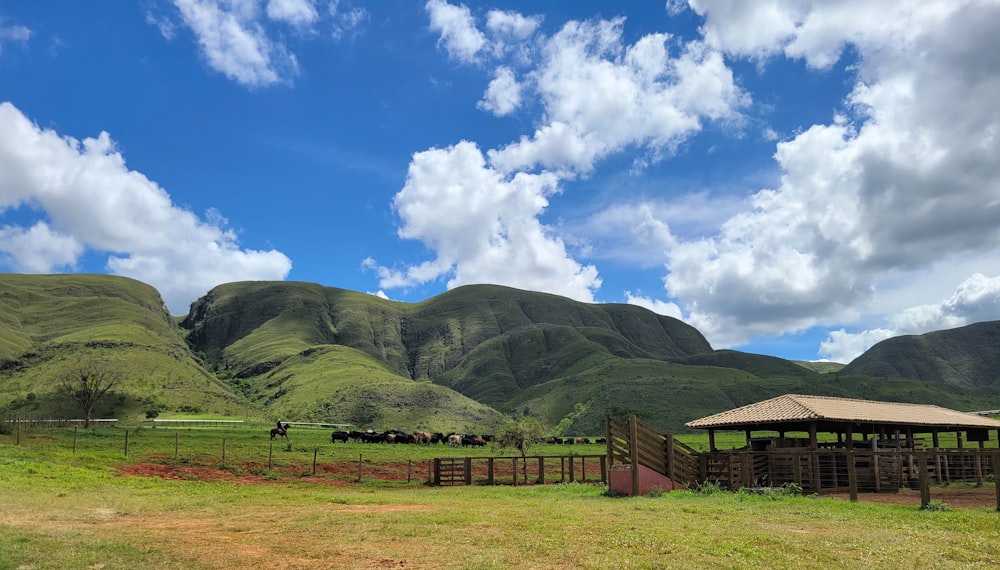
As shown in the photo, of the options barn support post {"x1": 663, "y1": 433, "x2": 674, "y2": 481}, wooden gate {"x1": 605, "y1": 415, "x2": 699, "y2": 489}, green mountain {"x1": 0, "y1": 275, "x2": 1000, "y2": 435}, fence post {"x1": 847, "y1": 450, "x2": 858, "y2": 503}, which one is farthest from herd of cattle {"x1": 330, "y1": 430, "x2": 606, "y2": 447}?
fence post {"x1": 847, "y1": 450, "x2": 858, "y2": 503}

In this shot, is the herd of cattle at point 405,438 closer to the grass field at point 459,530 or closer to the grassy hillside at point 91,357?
the grassy hillside at point 91,357

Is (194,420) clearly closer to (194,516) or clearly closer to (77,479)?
(77,479)

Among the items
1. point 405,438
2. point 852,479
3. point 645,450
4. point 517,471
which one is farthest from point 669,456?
point 405,438

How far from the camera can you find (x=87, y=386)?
8075 centimetres

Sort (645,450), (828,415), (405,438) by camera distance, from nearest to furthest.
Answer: (645,450) → (828,415) → (405,438)

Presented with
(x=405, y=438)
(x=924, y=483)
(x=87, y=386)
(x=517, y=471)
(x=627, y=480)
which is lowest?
(x=405, y=438)

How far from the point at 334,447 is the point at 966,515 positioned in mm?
46269

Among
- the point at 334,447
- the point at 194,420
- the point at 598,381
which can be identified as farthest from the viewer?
the point at 598,381

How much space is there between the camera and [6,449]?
33.8m

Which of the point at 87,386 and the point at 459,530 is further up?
the point at 87,386

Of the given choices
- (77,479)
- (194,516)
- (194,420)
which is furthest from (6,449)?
(194,420)

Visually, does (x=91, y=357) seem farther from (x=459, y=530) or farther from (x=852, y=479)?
(x=852, y=479)

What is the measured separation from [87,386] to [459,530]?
81.8m

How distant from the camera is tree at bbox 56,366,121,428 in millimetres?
77500
